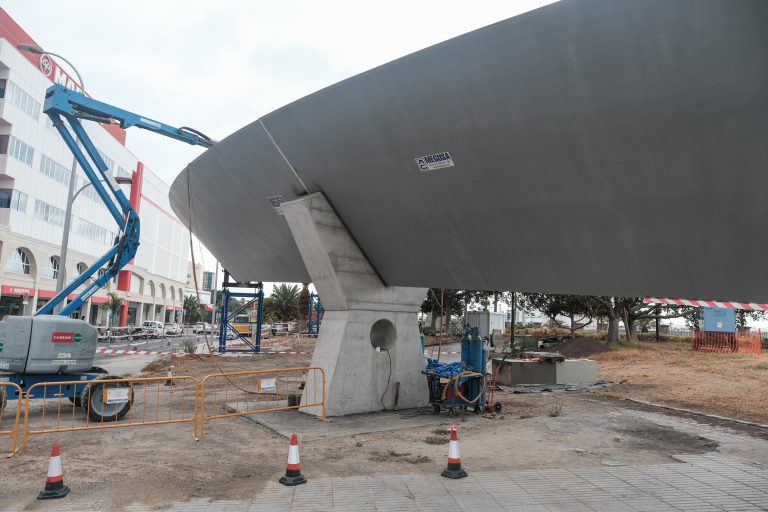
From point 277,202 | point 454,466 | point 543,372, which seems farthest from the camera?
point 543,372

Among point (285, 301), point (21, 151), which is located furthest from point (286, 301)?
point (21, 151)

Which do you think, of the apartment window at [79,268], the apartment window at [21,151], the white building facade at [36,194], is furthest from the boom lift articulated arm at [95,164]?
the apartment window at [79,268]

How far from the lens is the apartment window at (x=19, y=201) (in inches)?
1538

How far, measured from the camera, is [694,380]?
1836 centimetres

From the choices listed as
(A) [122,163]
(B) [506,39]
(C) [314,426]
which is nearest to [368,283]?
(C) [314,426]

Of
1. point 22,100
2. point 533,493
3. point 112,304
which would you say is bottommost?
point 533,493

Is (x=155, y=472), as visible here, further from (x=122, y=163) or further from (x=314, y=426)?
(x=122, y=163)

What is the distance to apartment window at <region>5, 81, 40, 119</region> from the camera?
124ft

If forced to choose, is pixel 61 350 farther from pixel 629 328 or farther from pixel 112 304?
pixel 112 304

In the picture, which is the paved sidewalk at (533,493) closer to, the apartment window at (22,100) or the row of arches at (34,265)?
the row of arches at (34,265)

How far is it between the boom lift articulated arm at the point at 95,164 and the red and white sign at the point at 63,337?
1539 mm

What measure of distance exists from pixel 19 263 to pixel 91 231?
14.1 m

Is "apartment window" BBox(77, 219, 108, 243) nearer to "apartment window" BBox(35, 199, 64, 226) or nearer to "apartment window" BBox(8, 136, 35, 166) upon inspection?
"apartment window" BBox(35, 199, 64, 226)

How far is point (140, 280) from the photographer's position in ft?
222
